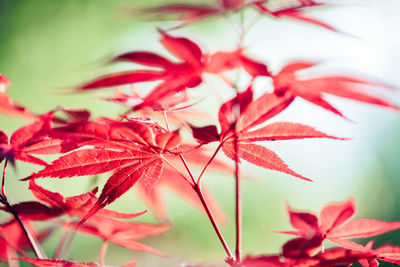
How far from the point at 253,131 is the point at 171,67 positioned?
121 millimetres

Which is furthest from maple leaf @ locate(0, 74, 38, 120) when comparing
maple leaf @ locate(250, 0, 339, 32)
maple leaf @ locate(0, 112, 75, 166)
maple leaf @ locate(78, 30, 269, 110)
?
maple leaf @ locate(250, 0, 339, 32)

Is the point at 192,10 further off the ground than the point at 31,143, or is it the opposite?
the point at 192,10

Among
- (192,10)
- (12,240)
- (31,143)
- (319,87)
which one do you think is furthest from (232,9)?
(12,240)

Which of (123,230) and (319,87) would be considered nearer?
(319,87)

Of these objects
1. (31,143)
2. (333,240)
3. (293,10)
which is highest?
(293,10)

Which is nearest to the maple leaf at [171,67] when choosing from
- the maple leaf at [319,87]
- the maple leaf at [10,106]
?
the maple leaf at [319,87]

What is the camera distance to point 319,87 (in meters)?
0.38

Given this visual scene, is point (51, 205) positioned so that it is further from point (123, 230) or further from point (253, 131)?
point (253, 131)

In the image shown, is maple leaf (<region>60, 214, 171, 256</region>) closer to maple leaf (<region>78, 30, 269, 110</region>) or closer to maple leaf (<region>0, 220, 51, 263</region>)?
maple leaf (<region>0, 220, 51, 263</region>)

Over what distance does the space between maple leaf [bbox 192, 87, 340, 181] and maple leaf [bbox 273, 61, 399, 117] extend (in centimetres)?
1

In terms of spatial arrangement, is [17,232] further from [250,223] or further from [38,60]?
[38,60]

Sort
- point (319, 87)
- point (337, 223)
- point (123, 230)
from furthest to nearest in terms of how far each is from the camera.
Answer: point (123, 230) < point (337, 223) < point (319, 87)

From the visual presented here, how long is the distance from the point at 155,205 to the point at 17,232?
0.87 ft

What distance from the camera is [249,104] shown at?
0.41m
